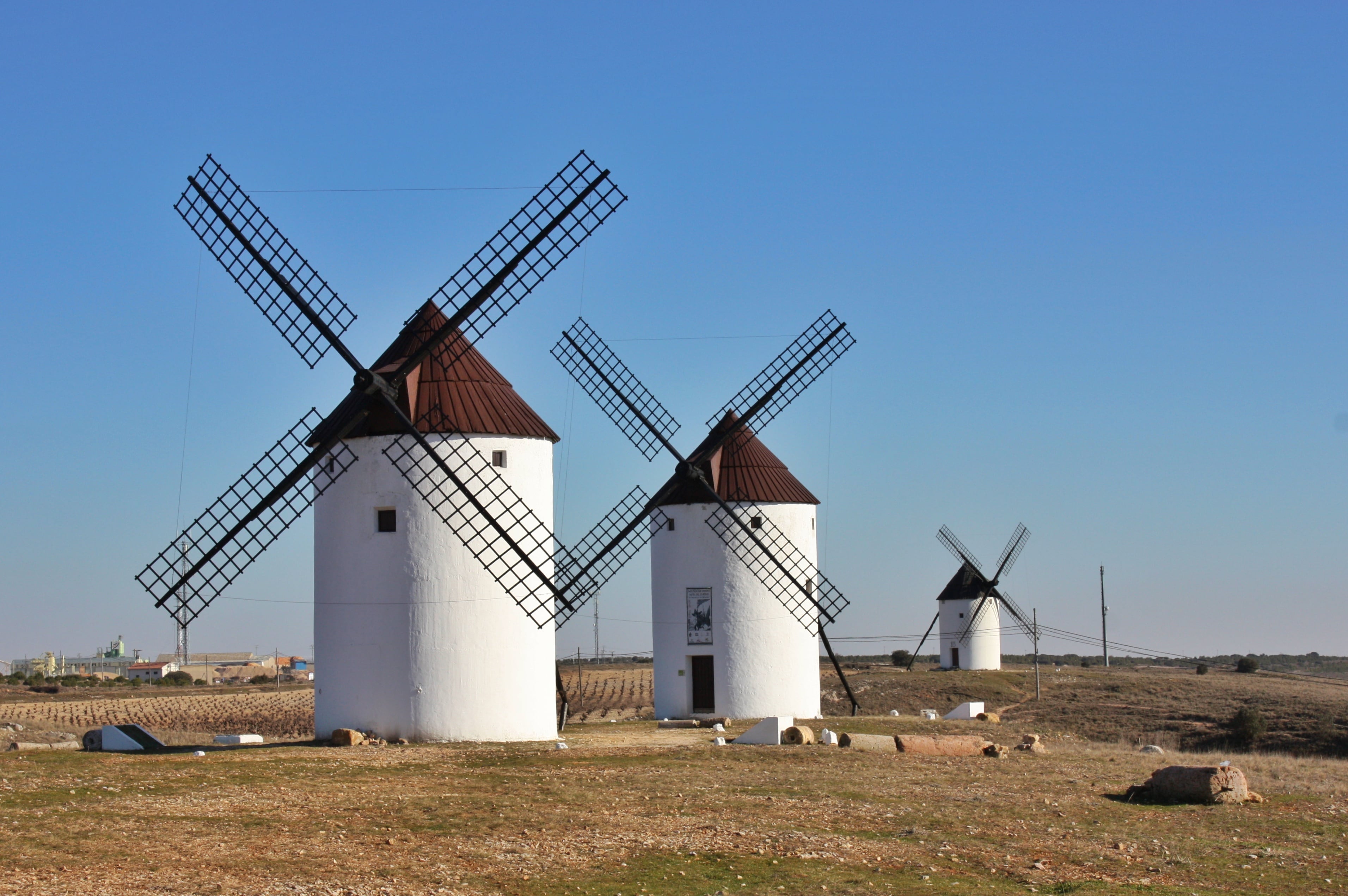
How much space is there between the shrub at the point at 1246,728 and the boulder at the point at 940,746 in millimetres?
16844

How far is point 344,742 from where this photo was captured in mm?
22500

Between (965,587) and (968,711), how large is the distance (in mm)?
27528

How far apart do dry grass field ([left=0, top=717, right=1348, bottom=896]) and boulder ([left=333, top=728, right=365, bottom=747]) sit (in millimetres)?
1465

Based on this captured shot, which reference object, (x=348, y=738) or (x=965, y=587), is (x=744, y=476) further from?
(x=965, y=587)

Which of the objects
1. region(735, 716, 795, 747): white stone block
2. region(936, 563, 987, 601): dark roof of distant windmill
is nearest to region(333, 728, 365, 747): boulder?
region(735, 716, 795, 747): white stone block

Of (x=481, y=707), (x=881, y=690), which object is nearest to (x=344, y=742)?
(x=481, y=707)

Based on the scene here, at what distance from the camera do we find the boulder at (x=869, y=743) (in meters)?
22.2

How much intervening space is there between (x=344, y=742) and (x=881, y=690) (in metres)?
30.5

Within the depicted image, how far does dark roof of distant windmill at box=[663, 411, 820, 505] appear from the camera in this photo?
3331cm

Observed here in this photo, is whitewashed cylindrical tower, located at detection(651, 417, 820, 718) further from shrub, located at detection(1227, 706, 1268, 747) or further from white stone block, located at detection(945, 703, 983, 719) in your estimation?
shrub, located at detection(1227, 706, 1268, 747)

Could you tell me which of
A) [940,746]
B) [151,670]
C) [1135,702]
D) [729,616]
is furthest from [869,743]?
[151,670]

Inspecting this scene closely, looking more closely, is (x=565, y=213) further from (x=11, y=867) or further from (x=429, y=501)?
(x=11, y=867)

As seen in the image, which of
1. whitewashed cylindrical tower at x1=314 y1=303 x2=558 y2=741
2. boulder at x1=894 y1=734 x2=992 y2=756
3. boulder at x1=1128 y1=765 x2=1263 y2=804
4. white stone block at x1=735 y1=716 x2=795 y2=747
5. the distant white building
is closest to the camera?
boulder at x1=1128 y1=765 x2=1263 y2=804

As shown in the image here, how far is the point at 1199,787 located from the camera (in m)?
16.5
